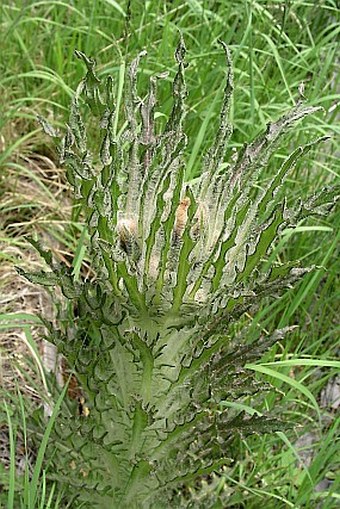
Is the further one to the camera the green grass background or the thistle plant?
the green grass background

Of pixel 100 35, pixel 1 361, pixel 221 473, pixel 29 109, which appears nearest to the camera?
pixel 221 473

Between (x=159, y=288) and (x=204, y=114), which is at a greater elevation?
(x=159, y=288)

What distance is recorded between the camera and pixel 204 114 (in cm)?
212

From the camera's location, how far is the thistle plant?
48.0 inches

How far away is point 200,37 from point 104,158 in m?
1.18

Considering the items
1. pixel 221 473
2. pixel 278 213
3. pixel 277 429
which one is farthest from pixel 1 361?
pixel 278 213

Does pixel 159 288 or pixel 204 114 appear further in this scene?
pixel 204 114

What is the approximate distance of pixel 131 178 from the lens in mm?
1265

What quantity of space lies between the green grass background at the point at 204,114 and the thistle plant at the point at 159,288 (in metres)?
0.40

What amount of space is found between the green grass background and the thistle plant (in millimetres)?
395

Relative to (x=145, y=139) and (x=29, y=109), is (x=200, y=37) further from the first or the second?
(x=145, y=139)

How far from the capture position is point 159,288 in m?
1.22

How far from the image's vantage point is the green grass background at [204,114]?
1.89m

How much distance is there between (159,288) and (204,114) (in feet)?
3.23
